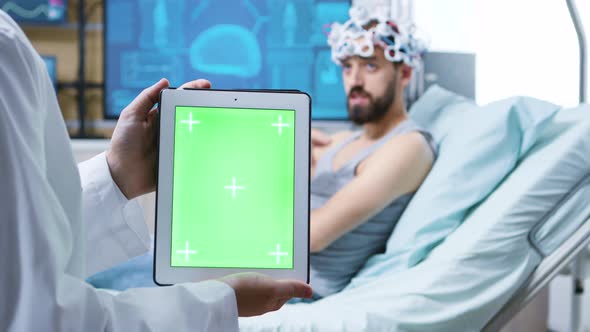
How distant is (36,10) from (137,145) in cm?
215

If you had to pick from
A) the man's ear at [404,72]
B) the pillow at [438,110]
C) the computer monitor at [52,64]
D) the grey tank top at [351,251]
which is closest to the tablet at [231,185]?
the grey tank top at [351,251]

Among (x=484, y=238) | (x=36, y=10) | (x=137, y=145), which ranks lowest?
(x=484, y=238)

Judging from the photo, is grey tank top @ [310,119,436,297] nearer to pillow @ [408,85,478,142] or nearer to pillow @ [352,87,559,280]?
pillow @ [352,87,559,280]

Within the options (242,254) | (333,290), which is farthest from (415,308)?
(242,254)

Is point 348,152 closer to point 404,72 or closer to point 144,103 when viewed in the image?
point 404,72

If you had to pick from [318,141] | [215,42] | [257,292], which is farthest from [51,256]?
[215,42]

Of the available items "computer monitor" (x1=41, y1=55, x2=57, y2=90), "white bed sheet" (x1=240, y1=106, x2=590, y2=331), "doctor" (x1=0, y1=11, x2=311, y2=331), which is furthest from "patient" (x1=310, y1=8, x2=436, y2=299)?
"computer monitor" (x1=41, y1=55, x2=57, y2=90)

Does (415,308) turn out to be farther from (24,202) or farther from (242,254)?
(24,202)

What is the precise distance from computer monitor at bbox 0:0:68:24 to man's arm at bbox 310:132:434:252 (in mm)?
1752

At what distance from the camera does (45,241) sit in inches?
19.5

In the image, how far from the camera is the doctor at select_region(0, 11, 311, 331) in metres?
0.48

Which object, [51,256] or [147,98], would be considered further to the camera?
[147,98]

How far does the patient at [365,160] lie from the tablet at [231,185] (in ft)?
2.22

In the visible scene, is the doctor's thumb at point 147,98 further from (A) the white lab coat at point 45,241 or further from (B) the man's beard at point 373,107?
(B) the man's beard at point 373,107
